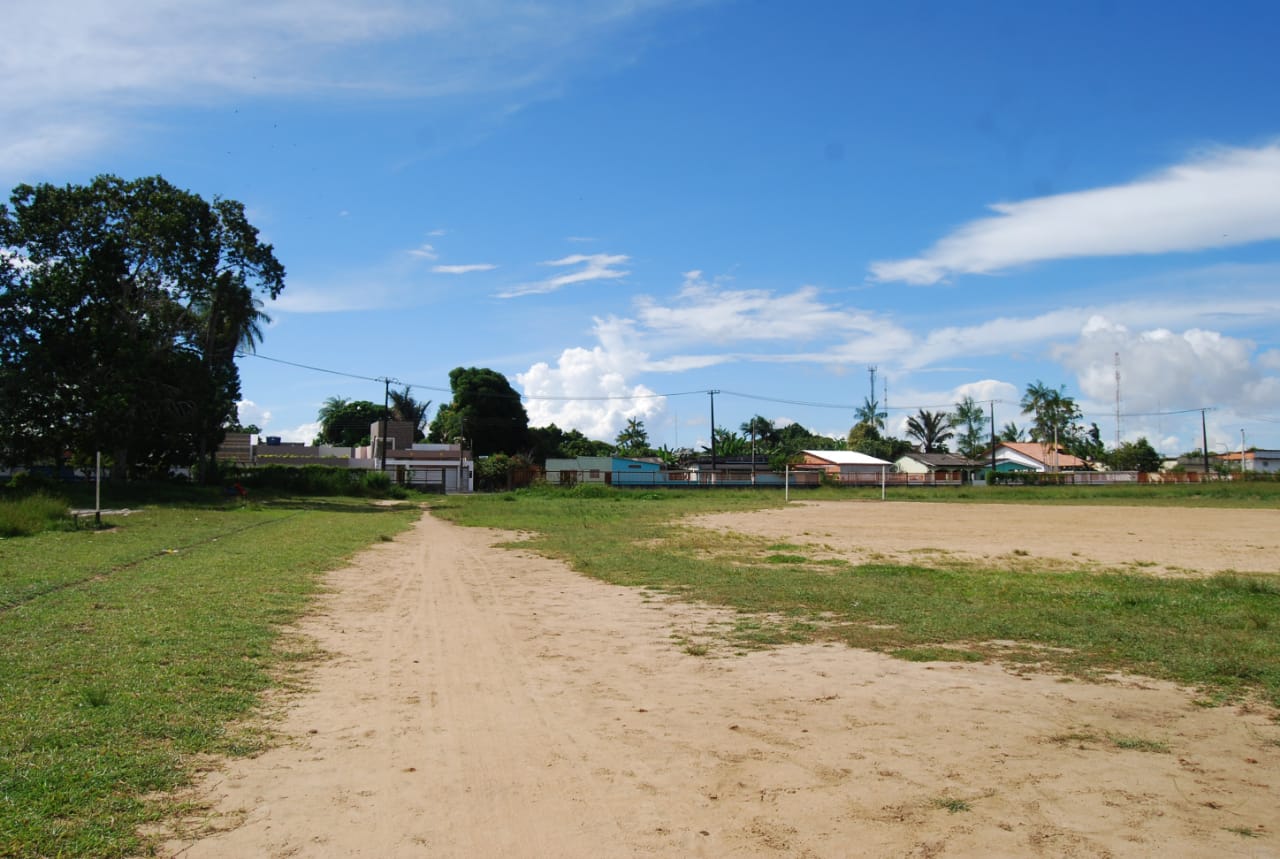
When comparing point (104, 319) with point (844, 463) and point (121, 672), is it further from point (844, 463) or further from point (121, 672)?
point (844, 463)

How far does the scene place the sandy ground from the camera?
4645 millimetres

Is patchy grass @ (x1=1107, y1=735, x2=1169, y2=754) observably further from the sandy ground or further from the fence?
the fence

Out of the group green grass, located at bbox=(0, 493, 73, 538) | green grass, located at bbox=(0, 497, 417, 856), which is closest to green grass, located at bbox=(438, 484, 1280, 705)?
green grass, located at bbox=(0, 497, 417, 856)

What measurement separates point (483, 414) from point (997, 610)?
3109 inches

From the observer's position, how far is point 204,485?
48938mm

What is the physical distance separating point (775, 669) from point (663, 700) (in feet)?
5.11

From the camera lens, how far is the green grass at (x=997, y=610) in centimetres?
880

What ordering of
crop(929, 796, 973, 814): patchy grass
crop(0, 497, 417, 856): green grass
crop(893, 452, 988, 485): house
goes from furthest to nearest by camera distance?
crop(893, 452, 988, 485): house < crop(929, 796, 973, 814): patchy grass < crop(0, 497, 417, 856): green grass

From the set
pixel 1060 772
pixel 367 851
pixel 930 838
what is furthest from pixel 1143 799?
pixel 367 851

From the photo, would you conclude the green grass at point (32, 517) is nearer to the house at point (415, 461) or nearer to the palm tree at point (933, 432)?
the house at point (415, 461)

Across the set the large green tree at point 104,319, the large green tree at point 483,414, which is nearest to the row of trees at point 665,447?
the large green tree at point 483,414

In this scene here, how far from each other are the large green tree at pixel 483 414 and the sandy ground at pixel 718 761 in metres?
78.3

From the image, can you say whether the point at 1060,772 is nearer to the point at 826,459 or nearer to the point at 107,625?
the point at 107,625

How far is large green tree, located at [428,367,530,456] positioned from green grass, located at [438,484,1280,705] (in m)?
67.4
